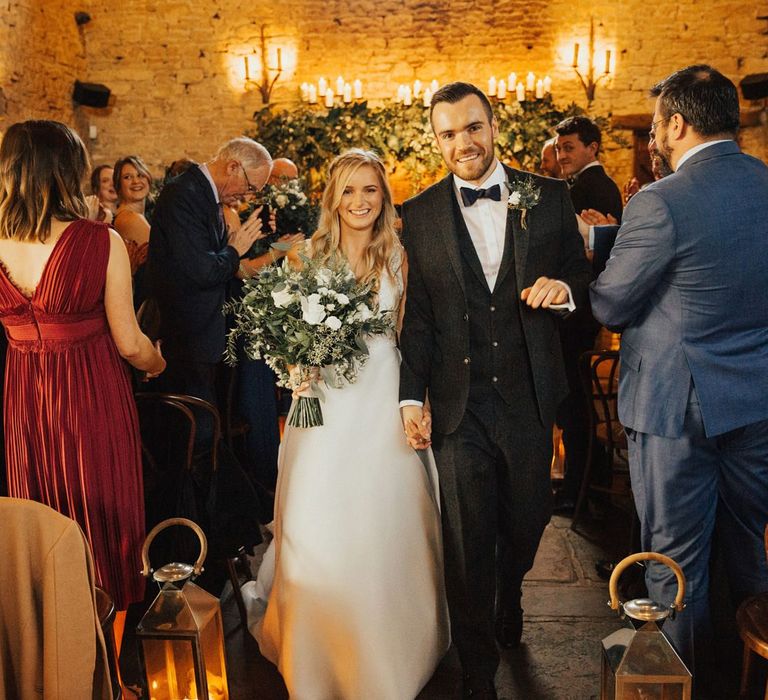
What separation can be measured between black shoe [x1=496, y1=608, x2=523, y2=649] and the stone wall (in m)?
7.37

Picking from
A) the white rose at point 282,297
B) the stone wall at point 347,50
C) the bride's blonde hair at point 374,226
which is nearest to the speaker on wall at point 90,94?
the stone wall at point 347,50

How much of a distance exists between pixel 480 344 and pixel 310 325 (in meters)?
0.58

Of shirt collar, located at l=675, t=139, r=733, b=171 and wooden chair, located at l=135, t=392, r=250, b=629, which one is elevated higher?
shirt collar, located at l=675, t=139, r=733, b=171

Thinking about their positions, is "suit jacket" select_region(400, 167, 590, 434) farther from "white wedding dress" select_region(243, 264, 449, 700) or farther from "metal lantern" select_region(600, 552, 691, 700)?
"metal lantern" select_region(600, 552, 691, 700)

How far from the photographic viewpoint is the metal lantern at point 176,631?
197 cm

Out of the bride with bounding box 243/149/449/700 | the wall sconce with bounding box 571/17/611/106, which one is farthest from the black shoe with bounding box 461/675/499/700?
the wall sconce with bounding box 571/17/611/106

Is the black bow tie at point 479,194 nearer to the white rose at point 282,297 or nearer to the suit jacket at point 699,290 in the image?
the suit jacket at point 699,290

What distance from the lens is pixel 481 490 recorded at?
2650 millimetres

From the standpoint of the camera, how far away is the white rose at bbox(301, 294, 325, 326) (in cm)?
257

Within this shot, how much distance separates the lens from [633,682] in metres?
1.75

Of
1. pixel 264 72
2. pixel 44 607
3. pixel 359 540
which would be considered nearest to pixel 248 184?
pixel 359 540

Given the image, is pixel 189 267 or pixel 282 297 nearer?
pixel 282 297

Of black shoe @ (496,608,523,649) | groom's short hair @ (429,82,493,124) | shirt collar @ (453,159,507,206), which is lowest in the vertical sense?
black shoe @ (496,608,523,649)

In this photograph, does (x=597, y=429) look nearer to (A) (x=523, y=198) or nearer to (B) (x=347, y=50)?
(A) (x=523, y=198)
